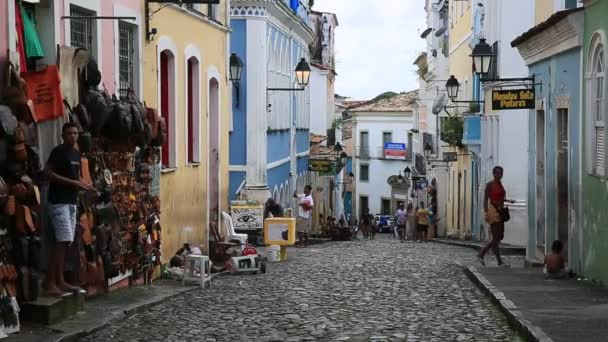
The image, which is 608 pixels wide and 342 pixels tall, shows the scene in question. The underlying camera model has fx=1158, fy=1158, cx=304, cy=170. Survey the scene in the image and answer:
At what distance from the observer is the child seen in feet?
53.8

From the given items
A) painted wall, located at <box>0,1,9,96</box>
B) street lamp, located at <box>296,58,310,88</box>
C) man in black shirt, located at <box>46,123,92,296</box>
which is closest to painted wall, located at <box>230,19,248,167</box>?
street lamp, located at <box>296,58,310,88</box>

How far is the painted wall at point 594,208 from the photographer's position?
46.4ft

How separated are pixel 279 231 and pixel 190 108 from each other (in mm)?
3481

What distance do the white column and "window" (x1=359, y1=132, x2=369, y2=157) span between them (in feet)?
158

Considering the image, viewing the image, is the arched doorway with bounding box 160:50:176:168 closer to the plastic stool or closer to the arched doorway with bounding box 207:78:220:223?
the plastic stool

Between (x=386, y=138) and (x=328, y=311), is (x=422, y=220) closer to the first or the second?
(x=328, y=311)

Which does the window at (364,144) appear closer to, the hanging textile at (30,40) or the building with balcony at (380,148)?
the building with balcony at (380,148)

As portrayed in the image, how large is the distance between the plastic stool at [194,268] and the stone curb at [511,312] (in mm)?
3810

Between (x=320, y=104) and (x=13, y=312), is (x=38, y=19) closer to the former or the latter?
(x=13, y=312)

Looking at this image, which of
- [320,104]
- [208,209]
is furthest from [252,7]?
[320,104]

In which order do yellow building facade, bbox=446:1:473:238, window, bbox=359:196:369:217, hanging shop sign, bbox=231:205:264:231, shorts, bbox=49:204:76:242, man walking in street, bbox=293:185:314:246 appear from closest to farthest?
1. shorts, bbox=49:204:76:242
2. hanging shop sign, bbox=231:205:264:231
3. man walking in street, bbox=293:185:314:246
4. yellow building facade, bbox=446:1:473:238
5. window, bbox=359:196:369:217

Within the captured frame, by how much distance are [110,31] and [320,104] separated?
4391 centimetres

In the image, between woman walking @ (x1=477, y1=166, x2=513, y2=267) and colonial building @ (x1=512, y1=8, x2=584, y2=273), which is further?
woman walking @ (x1=477, y1=166, x2=513, y2=267)

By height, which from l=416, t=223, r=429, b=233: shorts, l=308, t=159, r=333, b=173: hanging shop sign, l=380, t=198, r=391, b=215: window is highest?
l=308, t=159, r=333, b=173: hanging shop sign
